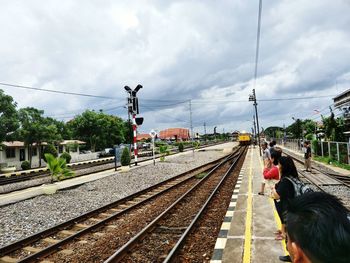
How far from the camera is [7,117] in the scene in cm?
3102

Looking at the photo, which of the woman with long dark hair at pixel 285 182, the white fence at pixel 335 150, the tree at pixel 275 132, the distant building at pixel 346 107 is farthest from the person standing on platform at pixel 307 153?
the tree at pixel 275 132

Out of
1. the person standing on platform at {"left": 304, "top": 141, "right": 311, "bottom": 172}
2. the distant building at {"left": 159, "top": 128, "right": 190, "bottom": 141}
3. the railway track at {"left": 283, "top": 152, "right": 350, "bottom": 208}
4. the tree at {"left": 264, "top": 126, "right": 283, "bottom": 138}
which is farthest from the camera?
the distant building at {"left": 159, "top": 128, "right": 190, "bottom": 141}

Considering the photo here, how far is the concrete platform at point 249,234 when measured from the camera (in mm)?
5641

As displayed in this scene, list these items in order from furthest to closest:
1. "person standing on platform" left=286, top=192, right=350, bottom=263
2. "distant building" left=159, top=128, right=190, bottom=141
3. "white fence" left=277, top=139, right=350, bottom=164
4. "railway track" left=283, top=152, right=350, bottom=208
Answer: "distant building" left=159, top=128, right=190, bottom=141 → "white fence" left=277, top=139, right=350, bottom=164 → "railway track" left=283, top=152, right=350, bottom=208 → "person standing on platform" left=286, top=192, right=350, bottom=263

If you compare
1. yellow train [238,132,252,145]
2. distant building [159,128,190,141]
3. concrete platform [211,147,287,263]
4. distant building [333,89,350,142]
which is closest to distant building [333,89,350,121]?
distant building [333,89,350,142]

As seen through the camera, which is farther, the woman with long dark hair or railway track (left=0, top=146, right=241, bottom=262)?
railway track (left=0, top=146, right=241, bottom=262)

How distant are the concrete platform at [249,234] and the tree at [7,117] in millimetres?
27343

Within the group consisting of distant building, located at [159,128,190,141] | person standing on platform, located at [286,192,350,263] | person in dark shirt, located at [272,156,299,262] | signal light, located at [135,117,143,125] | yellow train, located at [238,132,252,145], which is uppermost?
distant building, located at [159,128,190,141]

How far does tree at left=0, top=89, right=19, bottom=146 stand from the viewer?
30.3 metres

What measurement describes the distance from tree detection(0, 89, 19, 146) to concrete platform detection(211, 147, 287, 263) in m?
27.3

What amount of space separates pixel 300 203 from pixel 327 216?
0.42 feet

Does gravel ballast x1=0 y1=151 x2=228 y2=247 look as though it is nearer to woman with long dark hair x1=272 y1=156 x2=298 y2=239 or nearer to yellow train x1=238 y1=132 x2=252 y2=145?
woman with long dark hair x1=272 y1=156 x2=298 y2=239

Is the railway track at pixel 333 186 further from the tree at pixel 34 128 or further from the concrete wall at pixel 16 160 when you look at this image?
the concrete wall at pixel 16 160

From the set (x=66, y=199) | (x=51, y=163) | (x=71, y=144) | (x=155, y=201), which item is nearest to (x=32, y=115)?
(x=71, y=144)
